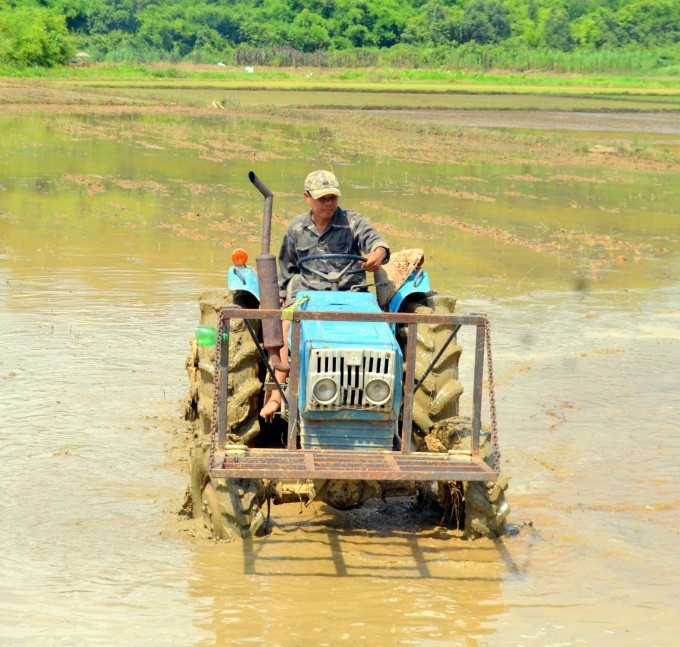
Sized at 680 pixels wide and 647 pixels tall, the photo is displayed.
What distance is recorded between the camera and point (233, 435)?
567 cm

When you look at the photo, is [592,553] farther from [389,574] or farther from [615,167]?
[615,167]

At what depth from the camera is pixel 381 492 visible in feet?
18.8

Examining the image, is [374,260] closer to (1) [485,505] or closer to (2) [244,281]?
(2) [244,281]

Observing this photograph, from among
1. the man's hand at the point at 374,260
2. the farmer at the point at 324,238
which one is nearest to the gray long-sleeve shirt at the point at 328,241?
the farmer at the point at 324,238

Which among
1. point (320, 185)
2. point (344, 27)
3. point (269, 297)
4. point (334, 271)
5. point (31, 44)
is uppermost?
point (344, 27)

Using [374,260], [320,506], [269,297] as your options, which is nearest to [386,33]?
[374,260]

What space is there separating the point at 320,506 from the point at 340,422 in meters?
0.89

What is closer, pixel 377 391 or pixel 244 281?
pixel 377 391

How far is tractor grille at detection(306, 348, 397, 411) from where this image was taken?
5.24 m

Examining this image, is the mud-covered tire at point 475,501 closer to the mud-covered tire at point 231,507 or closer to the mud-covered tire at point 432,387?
the mud-covered tire at point 432,387

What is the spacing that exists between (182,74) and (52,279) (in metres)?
48.1

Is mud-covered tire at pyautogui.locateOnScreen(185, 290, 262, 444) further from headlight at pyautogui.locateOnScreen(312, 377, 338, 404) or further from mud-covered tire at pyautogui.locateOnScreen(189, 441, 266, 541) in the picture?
headlight at pyautogui.locateOnScreen(312, 377, 338, 404)

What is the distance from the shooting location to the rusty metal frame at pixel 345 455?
16.1ft

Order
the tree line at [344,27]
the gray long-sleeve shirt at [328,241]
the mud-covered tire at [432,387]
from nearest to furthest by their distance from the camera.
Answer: the mud-covered tire at [432,387] → the gray long-sleeve shirt at [328,241] → the tree line at [344,27]
